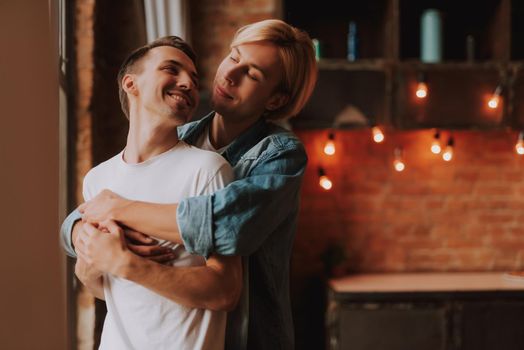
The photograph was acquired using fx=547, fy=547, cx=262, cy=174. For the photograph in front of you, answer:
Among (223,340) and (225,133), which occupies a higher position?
(225,133)

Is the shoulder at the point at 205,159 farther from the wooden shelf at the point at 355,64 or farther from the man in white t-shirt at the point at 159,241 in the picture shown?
the wooden shelf at the point at 355,64

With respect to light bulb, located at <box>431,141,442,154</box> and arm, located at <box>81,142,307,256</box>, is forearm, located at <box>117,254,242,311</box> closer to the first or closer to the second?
arm, located at <box>81,142,307,256</box>

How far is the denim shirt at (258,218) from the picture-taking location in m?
0.99

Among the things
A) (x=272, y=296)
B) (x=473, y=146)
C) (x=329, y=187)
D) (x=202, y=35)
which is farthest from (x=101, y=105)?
(x=473, y=146)

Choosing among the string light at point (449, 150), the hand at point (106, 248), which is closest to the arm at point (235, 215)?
the hand at point (106, 248)

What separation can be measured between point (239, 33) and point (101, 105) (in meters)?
2.00

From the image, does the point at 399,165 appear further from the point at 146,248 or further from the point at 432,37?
the point at 146,248

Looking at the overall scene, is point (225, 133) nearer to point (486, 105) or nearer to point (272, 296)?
point (272, 296)

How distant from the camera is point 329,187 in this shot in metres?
3.68

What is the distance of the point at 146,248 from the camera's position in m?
1.01

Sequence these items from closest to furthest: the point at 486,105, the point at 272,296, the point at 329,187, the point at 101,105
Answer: the point at 272,296
the point at 101,105
the point at 486,105
the point at 329,187

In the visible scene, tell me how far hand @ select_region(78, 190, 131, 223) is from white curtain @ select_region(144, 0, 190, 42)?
1995mm

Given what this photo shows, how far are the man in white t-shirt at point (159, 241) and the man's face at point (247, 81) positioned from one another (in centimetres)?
18

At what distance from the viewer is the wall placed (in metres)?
0.41
